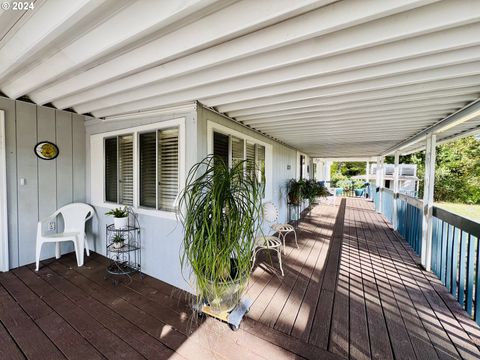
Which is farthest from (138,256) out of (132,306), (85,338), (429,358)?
(429,358)

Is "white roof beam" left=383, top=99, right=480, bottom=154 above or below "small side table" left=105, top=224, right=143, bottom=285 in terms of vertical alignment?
above

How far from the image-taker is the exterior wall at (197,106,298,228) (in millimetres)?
2550

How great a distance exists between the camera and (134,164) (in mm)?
3033

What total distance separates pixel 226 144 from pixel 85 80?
71.7 inches

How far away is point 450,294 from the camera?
2518 millimetres

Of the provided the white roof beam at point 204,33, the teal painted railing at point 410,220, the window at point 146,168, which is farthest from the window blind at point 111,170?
the teal painted railing at point 410,220

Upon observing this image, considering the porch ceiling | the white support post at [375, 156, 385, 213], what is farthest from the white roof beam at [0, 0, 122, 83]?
the white support post at [375, 156, 385, 213]

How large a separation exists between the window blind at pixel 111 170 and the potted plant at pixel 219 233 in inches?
86.0

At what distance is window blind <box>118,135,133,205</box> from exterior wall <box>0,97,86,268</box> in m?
0.97

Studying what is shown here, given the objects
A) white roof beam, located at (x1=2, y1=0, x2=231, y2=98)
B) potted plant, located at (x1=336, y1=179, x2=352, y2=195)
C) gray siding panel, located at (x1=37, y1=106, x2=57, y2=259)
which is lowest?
potted plant, located at (x1=336, y1=179, x2=352, y2=195)

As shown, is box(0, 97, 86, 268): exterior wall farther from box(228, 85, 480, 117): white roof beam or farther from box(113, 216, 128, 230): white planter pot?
box(228, 85, 480, 117): white roof beam

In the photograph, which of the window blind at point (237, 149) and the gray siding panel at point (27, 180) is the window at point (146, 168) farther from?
the window blind at point (237, 149)

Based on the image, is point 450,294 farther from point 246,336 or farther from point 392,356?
point 246,336

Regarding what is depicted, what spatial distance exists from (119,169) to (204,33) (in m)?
2.73
